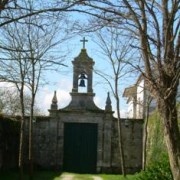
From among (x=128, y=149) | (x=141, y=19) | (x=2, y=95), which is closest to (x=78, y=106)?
(x=128, y=149)

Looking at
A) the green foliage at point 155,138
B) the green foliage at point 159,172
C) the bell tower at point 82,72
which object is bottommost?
the green foliage at point 159,172

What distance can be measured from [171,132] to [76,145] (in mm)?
21640

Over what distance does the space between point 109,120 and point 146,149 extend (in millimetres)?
2969

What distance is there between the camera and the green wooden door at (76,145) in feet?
94.0

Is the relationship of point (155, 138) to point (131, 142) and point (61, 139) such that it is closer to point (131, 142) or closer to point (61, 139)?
point (131, 142)

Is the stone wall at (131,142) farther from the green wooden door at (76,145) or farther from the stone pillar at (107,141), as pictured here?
the green wooden door at (76,145)

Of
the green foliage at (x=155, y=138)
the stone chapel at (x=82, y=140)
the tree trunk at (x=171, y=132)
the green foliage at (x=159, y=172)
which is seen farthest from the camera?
the stone chapel at (x=82, y=140)

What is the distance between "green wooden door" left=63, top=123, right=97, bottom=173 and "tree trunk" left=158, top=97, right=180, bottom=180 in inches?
838

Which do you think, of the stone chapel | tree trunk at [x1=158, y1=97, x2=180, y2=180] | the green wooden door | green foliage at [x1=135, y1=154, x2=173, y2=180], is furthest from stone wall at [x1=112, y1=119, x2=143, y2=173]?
tree trunk at [x1=158, y1=97, x2=180, y2=180]

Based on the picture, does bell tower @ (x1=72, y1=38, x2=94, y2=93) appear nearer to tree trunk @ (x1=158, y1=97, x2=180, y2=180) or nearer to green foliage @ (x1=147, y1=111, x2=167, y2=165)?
green foliage @ (x1=147, y1=111, x2=167, y2=165)

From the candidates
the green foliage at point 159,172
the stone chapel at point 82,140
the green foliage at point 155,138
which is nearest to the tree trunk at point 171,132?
the green foliage at point 159,172

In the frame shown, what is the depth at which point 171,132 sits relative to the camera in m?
7.39

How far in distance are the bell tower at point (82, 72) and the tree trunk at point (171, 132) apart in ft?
71.2

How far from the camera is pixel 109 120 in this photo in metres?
28.7
